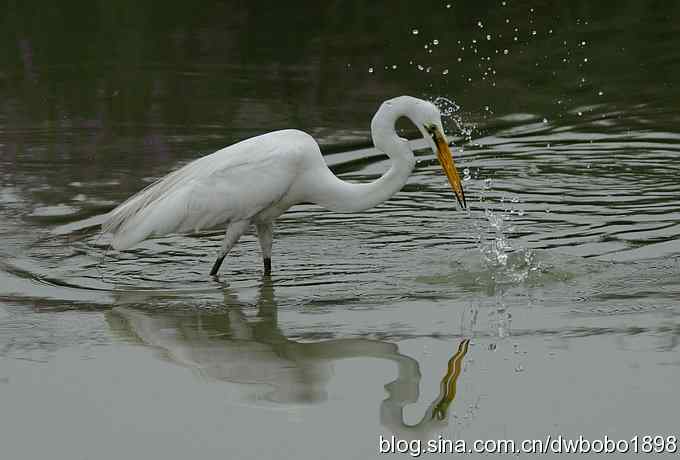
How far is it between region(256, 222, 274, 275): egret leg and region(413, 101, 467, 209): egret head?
115 cm

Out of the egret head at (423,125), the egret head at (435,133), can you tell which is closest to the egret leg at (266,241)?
the egret head at (423,125)

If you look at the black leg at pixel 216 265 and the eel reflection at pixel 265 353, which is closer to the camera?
the eel reflection at pixel 265 353

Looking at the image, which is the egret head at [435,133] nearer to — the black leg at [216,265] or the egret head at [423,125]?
the egret head at [423,125]

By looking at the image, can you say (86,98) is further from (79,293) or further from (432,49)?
(79,293)

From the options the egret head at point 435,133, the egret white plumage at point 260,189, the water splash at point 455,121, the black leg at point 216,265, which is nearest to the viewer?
the egret head at point 435,133

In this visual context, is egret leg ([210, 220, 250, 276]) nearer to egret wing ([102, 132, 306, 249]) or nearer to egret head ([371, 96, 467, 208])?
egret wing ([102, 132, 306, 249])

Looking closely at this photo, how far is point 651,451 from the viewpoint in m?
5.05

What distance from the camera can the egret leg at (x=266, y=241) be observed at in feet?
25.8

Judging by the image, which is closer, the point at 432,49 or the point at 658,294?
the point at 658,294

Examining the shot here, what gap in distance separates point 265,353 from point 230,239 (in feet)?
5.17

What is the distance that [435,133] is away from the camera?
7445mm

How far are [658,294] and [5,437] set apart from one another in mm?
3454

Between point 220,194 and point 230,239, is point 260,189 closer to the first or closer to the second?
point 220,194

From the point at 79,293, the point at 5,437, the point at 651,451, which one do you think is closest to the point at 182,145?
the point at 79,293
